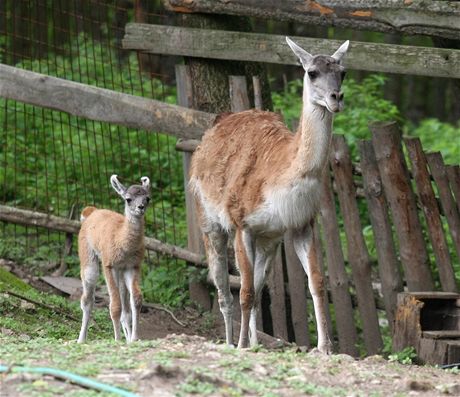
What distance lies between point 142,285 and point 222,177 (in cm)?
248

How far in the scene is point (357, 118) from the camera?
14.1 meters

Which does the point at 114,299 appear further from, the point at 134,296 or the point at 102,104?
the point at 102,104

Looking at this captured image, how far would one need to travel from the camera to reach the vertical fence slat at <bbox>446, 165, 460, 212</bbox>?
29.9 ft

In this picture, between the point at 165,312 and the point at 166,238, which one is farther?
the point at 166,238

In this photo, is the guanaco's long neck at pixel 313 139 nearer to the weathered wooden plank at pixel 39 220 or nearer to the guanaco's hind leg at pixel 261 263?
the guanaco's hind leg at pixel 261 263

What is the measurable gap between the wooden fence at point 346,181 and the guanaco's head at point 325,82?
4.36 ft

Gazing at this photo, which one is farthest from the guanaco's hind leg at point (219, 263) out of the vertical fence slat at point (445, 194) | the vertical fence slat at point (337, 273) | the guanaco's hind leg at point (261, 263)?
the vertical fence slat at point (445, 194)

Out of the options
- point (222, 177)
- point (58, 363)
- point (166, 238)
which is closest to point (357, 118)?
point (166, 238)

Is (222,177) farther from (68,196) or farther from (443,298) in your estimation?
(68,196)

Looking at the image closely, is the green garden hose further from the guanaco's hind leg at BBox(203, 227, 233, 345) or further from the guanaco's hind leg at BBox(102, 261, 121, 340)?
the guanaco's hind leg at BBox(203, 227, 233, 345)

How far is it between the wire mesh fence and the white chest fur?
324cm

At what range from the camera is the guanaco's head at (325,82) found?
25.4 ft

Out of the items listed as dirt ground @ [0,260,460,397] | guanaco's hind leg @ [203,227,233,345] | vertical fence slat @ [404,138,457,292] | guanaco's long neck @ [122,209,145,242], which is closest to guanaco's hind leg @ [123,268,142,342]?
guanaco's long neck @ [122,209,145,242]

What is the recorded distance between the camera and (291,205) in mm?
8195
